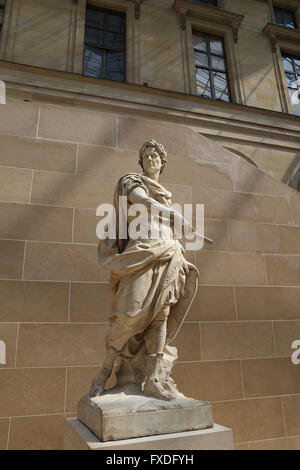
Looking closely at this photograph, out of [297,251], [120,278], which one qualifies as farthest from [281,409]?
[120,278]

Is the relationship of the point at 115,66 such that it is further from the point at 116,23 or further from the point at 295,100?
the point at 295,100

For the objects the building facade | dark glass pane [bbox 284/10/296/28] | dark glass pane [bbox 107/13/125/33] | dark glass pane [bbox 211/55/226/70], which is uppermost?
dark glass pane [bbox 284/10/296/28]

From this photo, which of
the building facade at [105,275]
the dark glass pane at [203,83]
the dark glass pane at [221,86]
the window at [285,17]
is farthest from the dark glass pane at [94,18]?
the building facade at [105,275]

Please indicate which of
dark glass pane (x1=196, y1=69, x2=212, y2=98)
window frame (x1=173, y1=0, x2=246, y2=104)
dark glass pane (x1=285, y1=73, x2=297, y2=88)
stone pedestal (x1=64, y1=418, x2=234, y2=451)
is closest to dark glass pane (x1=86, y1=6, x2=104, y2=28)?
window frame (x1=173, y1=0, x2=246, y2=104)

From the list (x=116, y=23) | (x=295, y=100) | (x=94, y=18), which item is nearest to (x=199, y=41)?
(x=116, y=23)

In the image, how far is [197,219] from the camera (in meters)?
5.27

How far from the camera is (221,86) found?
14.9 m

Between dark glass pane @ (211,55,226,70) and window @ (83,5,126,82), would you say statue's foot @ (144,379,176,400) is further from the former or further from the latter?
dark glass pane @ (211,55,226,70)

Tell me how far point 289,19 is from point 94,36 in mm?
11040

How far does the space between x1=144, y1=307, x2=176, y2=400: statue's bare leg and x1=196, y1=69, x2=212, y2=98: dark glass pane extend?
13312mm

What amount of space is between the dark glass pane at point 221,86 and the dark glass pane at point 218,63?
403 millimetres

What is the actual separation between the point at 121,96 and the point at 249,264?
378 inches

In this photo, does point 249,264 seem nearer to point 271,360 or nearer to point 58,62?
point 271,360

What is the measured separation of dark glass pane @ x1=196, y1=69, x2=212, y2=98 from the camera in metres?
→ 14.4
